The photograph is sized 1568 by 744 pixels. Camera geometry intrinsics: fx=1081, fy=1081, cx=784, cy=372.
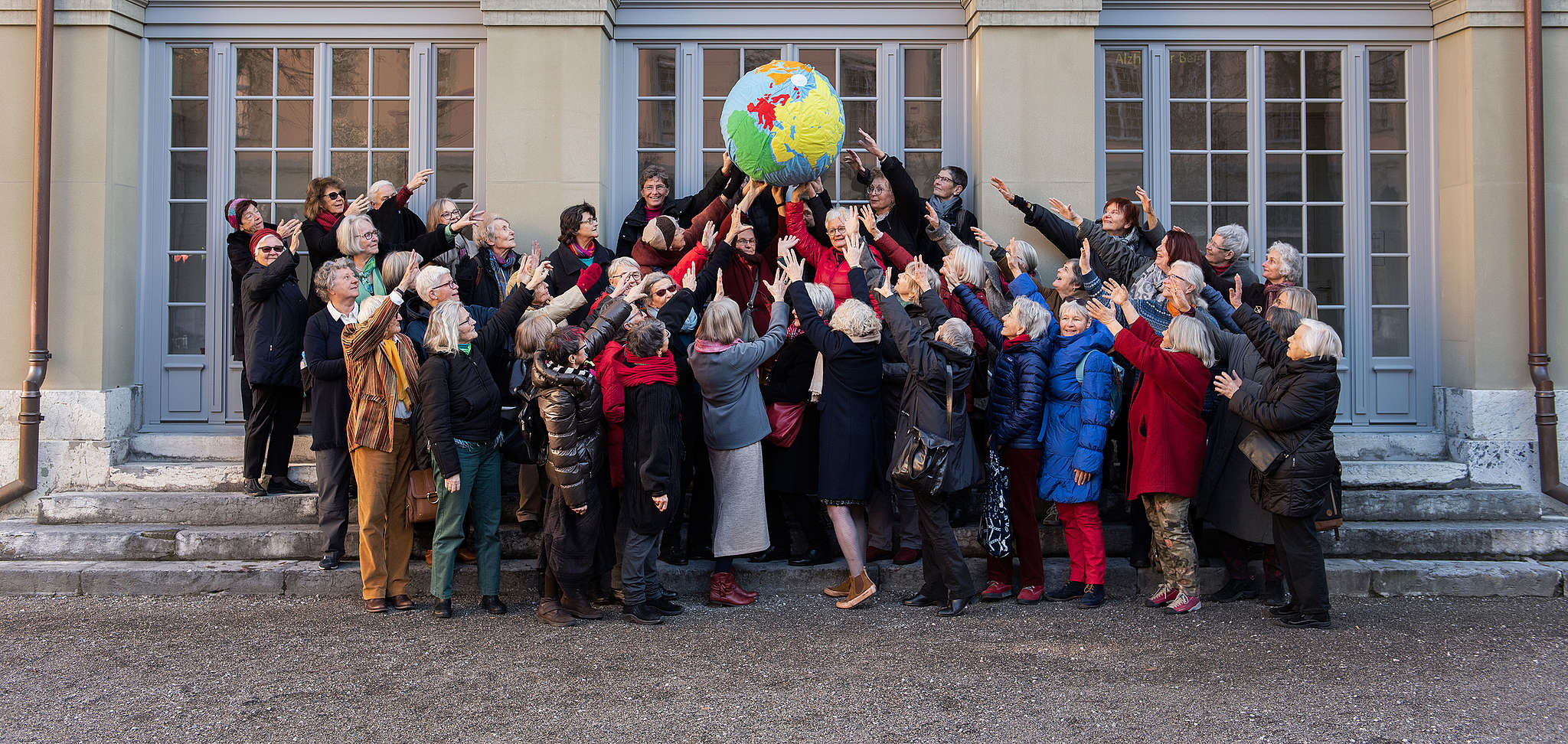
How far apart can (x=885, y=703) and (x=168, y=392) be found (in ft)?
19.8

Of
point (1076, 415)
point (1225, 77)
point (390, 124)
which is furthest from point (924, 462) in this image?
point (390, 124)

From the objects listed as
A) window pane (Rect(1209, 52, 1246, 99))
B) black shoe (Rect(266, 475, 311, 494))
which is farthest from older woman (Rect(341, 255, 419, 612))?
window pane (Rect(1209, 52, 1246, 99))

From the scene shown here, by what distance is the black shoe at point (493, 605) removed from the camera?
5555 mm

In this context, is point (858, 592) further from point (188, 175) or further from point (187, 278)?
point (188, 175)

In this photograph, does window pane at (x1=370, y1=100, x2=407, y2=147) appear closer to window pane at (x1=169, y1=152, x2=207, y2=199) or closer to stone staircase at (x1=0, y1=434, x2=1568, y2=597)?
window pane at (x1=169, y1=152, x2=207, y2=199)

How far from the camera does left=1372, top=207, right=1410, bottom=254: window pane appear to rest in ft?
26.1

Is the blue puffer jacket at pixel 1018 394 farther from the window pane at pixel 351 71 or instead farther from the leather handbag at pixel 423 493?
the window pane at pixel 351 71

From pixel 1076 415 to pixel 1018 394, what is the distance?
0.32 metres

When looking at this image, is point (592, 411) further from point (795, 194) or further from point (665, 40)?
point (665, 40)

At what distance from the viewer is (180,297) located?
25.5ft

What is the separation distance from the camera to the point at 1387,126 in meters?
7.98

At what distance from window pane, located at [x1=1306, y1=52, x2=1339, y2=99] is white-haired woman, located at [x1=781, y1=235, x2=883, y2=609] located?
4493 millimetres

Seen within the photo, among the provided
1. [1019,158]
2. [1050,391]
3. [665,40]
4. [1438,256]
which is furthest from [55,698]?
[1438,256]

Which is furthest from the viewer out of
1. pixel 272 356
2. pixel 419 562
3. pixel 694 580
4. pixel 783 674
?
pixel 272 356
